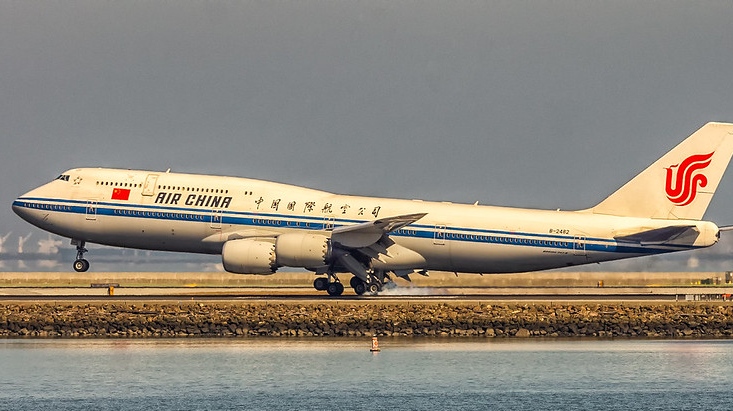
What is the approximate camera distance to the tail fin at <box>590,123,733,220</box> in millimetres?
81438

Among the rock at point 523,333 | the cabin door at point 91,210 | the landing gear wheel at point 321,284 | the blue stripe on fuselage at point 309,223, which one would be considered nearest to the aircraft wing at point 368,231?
the blue stripe on fuselage at point 309,223

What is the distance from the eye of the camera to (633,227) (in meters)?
79.4

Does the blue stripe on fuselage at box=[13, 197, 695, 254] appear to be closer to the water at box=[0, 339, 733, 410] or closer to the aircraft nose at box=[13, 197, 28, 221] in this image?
the aircraft nose at box=[13, 197, 28, 221]

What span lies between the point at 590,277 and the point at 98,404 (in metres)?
53.9

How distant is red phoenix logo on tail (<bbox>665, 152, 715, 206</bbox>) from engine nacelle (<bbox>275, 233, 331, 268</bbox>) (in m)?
18.2

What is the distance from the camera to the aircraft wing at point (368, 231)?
7877 cm

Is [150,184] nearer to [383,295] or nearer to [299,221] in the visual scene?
[299,221]

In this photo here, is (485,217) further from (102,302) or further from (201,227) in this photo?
(102,302)

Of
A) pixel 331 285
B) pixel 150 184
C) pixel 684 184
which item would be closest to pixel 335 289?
pixel 331 285

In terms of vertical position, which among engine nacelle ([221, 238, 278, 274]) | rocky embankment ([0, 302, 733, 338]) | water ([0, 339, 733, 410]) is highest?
engine nacelle ([221, 238, 278, 274])

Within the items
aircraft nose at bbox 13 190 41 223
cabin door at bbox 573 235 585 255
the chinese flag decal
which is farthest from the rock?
aircraft nose at bbox 13 190 41 223

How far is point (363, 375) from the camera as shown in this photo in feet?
190

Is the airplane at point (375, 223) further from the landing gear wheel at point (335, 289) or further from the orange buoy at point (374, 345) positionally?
the orange buoy at point (374, 345)

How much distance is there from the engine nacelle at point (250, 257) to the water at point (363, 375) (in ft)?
34.9
